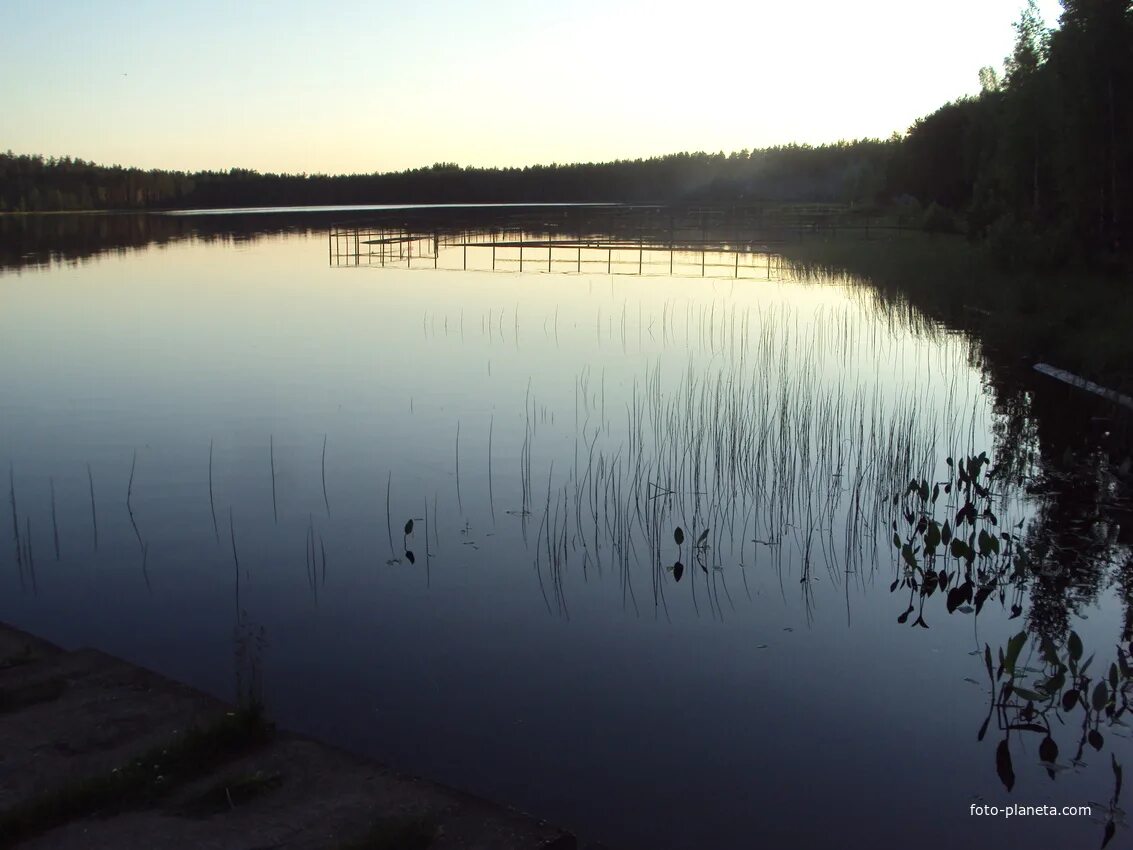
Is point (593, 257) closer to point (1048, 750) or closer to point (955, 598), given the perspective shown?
point (955, 598)

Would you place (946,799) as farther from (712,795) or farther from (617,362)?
(617,362)

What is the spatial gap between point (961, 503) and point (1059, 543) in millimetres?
967

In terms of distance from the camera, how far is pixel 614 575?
688cm

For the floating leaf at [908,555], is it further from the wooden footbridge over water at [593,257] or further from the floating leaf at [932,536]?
the wooden footbridge over water at [593,257]

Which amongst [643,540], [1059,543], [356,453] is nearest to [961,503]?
[1059,543]

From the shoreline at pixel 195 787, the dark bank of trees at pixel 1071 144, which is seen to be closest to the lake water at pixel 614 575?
the shoreline at pixel 195 787

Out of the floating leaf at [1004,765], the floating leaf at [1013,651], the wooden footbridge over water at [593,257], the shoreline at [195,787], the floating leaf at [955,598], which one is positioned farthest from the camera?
the wooden footbridge over water at [593,257]

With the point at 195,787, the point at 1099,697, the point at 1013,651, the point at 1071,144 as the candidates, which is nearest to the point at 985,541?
the point at 1013,651

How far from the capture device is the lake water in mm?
4562

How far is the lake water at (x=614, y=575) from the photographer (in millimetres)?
4562

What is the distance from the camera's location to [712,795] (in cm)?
438

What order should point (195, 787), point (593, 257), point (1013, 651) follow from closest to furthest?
point (195, 787) < point (1013, 651) < point (593, 257)

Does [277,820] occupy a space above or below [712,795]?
above

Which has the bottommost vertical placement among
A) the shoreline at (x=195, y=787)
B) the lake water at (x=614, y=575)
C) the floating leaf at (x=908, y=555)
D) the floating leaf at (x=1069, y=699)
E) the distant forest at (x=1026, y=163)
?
the lake water at (x=614, y=575)
